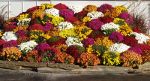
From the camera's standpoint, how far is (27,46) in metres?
13.3

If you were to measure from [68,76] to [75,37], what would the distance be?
1.80 metres

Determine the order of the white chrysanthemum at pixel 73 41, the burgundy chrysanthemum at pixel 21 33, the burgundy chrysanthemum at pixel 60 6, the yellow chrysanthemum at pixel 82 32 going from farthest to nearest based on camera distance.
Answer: the burgundy chrysanthemum at pixel 60 6 < the burgundy chrysanthemum at pixel 21 33 < the yellow chrysanthemum at pixel 82 32 < the white chrysanthemum at pixel 73 41

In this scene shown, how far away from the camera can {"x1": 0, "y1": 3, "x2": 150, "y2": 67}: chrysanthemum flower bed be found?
1285 cm

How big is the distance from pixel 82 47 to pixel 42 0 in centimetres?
398

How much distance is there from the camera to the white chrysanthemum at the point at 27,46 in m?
13.2

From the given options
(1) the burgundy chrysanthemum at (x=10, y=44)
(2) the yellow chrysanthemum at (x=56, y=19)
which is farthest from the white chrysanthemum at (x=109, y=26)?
(1) the burgundy chrysanthemum at (x=10, y=44)

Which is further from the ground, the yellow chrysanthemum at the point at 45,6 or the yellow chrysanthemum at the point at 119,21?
the yellow chrysanthemum at the point at 45,6

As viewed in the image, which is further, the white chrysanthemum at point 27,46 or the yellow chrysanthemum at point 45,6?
the yellow chrysanthemum at point 45,6

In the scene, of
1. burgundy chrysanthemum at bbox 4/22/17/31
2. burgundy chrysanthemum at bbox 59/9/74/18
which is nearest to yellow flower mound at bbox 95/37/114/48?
burgundy chrysanthemum at bbox 59/9/74/18

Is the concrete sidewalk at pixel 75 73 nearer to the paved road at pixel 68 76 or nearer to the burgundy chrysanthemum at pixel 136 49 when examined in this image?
the paved road at pixel 68 76

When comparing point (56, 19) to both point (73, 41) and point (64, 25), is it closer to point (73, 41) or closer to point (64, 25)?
point (64, 25)

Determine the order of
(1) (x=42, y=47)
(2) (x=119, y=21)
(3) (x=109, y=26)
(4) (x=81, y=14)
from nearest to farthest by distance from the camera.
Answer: (1) (x=42, y=47) < (3) (x=109, y=26) < (2) (x=119, y=21) < (4) (x=81, y=14)

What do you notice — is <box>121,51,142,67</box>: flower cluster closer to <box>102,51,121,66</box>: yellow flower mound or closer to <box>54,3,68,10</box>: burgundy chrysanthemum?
<box>102,51,121,66</box>: yellow flower mound

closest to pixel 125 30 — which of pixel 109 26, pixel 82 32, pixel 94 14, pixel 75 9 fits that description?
pixel 109 26
